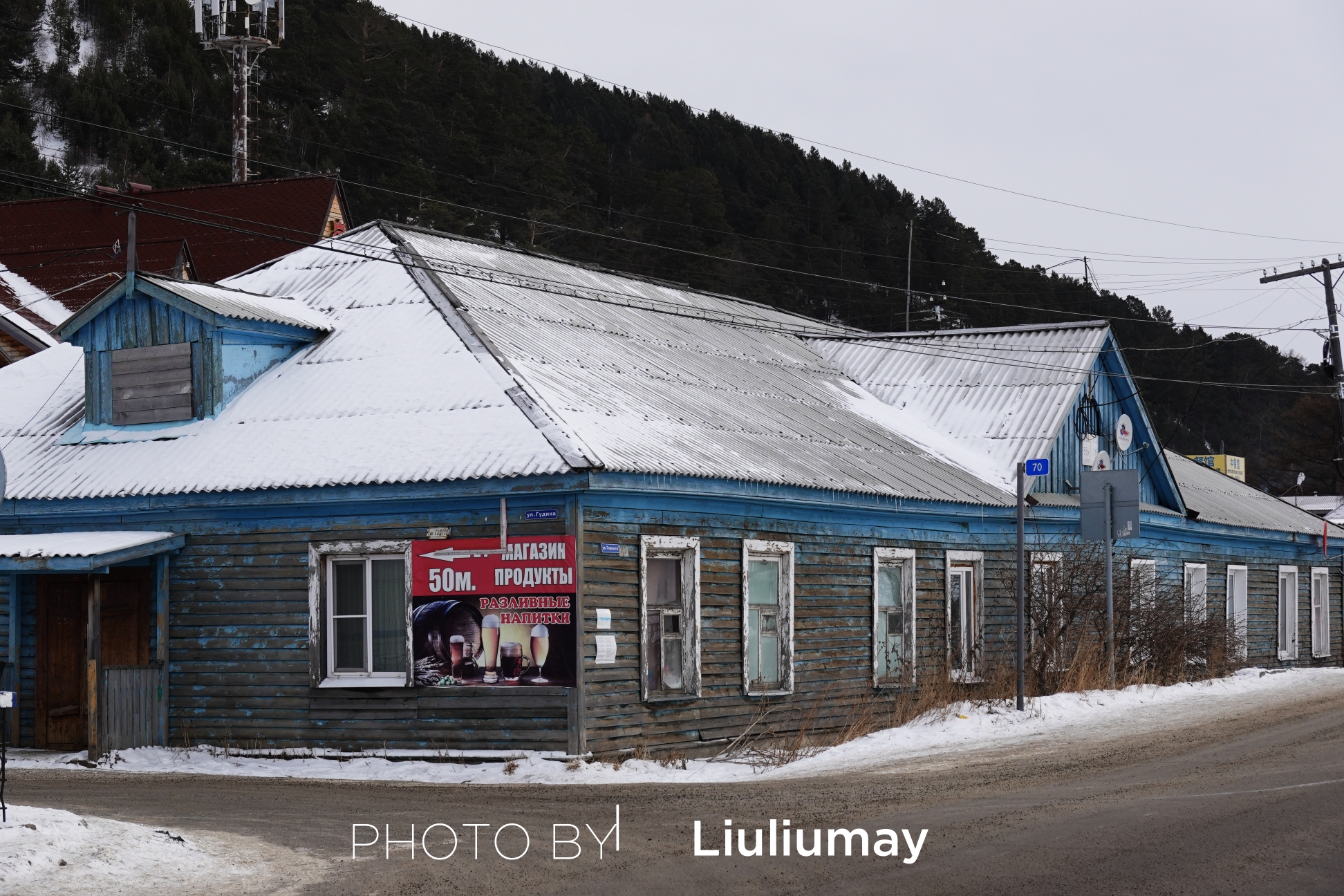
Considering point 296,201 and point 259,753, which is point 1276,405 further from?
point 259,753

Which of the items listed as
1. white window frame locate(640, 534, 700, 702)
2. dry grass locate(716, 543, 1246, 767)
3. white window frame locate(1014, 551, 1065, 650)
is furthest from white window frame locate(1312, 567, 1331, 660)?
white window frame locate(640, 534, 700, 702)

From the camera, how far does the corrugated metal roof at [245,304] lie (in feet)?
60.3

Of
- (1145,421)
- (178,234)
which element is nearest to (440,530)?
(1145,421)

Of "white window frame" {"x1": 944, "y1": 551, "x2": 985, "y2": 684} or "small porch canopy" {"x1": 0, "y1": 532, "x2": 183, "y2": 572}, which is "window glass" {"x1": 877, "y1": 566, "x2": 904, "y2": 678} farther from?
"small porch canopy" {"x1": 0, "y1": 532, "x2": 183, "y2": 572}

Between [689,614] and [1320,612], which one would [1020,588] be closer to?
[689,614]

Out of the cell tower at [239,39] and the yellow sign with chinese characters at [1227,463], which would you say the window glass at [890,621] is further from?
the yellow sign with chinese characters at [1227,463]

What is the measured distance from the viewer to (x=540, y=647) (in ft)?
50.6

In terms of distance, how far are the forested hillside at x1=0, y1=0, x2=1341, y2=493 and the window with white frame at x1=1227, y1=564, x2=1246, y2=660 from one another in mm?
23951

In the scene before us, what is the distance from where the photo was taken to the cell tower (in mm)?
40938

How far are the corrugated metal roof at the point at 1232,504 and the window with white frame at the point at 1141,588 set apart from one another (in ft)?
11.6

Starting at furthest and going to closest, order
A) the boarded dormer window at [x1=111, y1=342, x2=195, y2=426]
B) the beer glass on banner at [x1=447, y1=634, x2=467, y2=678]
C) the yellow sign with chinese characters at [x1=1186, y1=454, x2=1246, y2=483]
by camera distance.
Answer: the yellow sign with chinese characters at [x1=1186, y1=454, x2=1246, y2=483]
the boarded dormer window at [x1=111, y1=342, x2=195, y2=426]
the beer glass on banner at [x1=447, y1=634, x2=467, y2=678]

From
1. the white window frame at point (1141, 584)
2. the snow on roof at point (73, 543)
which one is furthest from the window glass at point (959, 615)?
the snow on roof at point (73, 543)

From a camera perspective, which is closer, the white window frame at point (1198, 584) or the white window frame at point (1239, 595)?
the white window frame at point (1198, 584)

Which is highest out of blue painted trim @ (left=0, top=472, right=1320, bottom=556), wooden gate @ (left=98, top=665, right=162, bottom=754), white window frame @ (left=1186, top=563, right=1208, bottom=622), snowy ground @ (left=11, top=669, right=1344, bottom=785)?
blue painted trim @ (left=0, top=472, right=1320, bottom=556)
